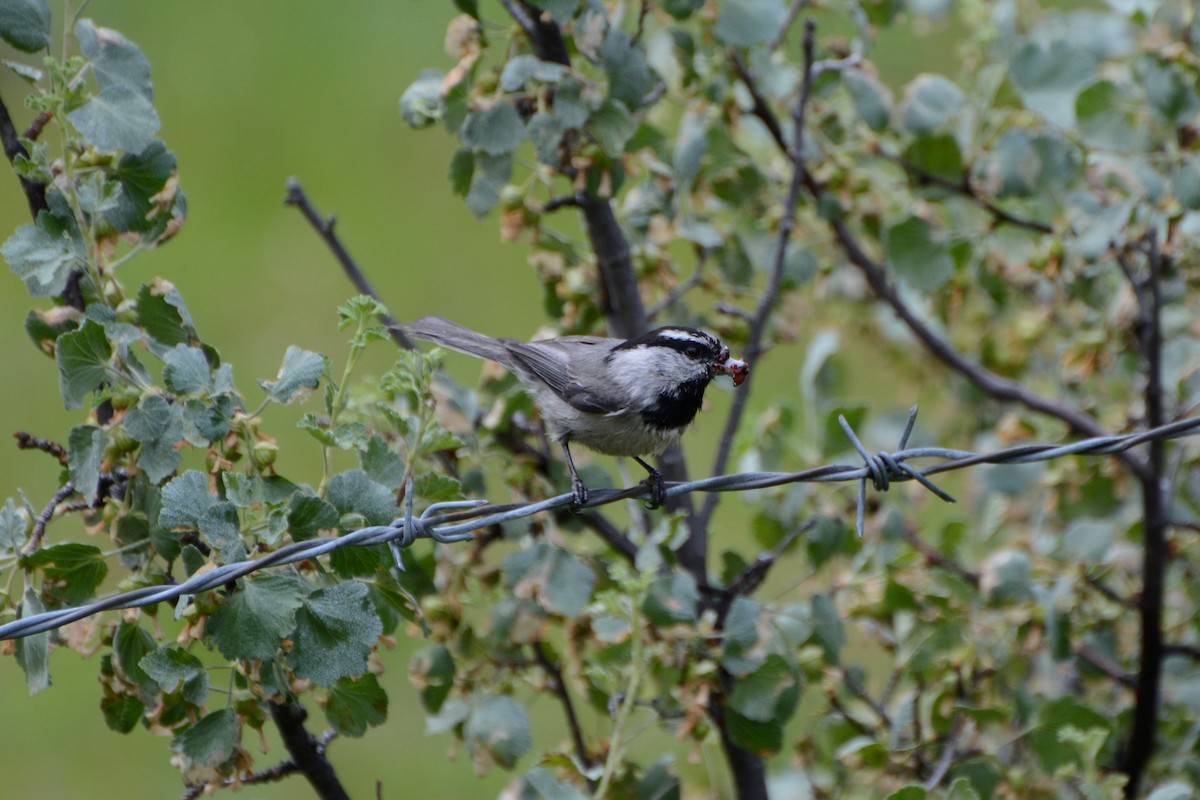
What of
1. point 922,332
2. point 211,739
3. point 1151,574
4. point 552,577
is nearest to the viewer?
point 211,739

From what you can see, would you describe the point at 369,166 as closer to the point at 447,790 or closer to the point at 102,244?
the point at 447,790

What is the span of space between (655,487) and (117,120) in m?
1.30

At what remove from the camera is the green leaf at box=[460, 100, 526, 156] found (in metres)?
2.68

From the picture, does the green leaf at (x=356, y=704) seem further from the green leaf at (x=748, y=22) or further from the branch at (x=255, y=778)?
the green leaf at (x=748, y=22)

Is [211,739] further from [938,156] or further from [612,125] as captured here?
[938,156]

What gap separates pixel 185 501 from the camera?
1.91m

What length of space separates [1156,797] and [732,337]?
5.09ft

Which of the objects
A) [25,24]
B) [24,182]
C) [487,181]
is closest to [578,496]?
[487,181]

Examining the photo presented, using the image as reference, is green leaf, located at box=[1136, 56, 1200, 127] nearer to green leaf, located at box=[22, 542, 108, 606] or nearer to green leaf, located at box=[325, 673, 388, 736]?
green leaf, located at box=[325, 673, 388, 736]

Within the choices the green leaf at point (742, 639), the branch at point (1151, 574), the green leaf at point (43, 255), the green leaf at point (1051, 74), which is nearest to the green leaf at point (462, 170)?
the green leaf at point (43, 255)

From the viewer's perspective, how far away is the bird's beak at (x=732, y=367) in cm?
301

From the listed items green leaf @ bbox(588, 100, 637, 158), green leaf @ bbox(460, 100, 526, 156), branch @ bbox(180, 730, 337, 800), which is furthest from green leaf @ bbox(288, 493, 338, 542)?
green leaf @ bbox(588, 100, 637, 158)

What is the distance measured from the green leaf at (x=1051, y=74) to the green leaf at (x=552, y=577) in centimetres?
174

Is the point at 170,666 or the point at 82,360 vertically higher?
the point at 82,360
